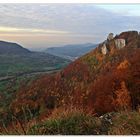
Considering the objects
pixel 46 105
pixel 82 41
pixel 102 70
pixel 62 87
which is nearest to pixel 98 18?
pixel 82 41

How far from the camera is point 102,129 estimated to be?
327 cm

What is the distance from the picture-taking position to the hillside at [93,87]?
11.2 feet

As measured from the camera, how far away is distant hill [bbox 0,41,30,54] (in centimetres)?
361

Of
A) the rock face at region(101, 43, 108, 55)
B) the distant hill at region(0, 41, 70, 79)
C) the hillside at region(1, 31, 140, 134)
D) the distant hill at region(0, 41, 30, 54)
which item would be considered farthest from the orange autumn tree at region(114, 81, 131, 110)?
the distant hill at region(0, 41, 30, 54)

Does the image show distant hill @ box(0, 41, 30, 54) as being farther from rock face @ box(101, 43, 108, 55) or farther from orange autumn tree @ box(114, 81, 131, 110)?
orange autumn tree @ box(114, 81, 131, 110)

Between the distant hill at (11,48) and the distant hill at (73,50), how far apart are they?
306mm

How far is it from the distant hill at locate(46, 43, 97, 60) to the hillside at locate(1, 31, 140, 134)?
0.38 ft

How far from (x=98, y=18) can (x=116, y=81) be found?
82 cm

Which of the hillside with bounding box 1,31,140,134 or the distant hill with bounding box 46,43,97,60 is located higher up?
the distant hill with bounding box 46,43,97,60

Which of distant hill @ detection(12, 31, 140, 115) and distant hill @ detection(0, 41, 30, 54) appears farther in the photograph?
distant hill @ detection(0, 41, 30, 54)

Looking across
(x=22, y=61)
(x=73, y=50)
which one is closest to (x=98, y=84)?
(x=73, y=50)

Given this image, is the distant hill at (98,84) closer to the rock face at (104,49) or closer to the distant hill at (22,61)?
the rock face at (104,49)

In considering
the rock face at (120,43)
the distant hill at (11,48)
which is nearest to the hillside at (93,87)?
the rock face at (120,43)
